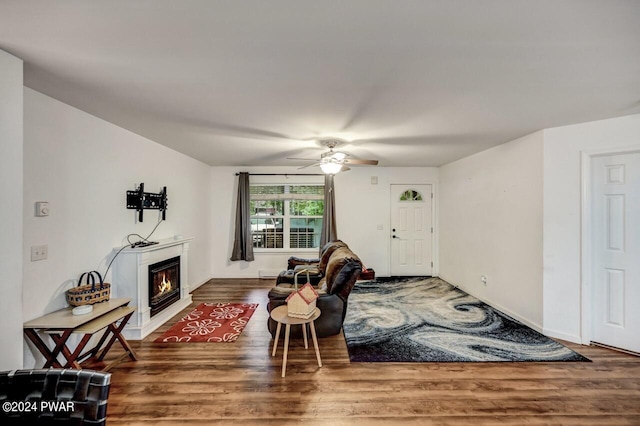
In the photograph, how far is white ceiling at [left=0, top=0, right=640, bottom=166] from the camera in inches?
Answer: 51.4

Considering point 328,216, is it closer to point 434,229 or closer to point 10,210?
point 434,229

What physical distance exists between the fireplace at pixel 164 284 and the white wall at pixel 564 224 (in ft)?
15.6

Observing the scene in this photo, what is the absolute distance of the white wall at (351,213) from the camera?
5727 mm

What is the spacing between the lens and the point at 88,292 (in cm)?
244

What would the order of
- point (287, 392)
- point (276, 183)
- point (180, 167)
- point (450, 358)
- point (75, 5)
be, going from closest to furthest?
1. point (75, 5)
2. point (287, 392)
3. point (450, 358)
4. point (180, 167)
5. point (276, 183)

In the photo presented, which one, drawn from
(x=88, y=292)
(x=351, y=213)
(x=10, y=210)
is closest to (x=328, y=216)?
(x=351, y=213)

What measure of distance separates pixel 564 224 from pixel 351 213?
3.47m

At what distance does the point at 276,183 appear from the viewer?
5734mm

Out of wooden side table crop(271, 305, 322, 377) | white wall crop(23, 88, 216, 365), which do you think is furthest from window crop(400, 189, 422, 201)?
white wall crop(23, 88, 216, 365)

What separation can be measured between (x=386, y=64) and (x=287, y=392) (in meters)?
2.59

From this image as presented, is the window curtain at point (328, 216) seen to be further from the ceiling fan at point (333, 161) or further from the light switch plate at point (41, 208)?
the light switch plate at point (41, 208)

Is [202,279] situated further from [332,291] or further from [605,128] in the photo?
[605,128]

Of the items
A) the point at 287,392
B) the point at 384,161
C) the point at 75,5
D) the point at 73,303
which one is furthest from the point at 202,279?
the point at 75,5

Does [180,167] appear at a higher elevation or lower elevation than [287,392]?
higher
